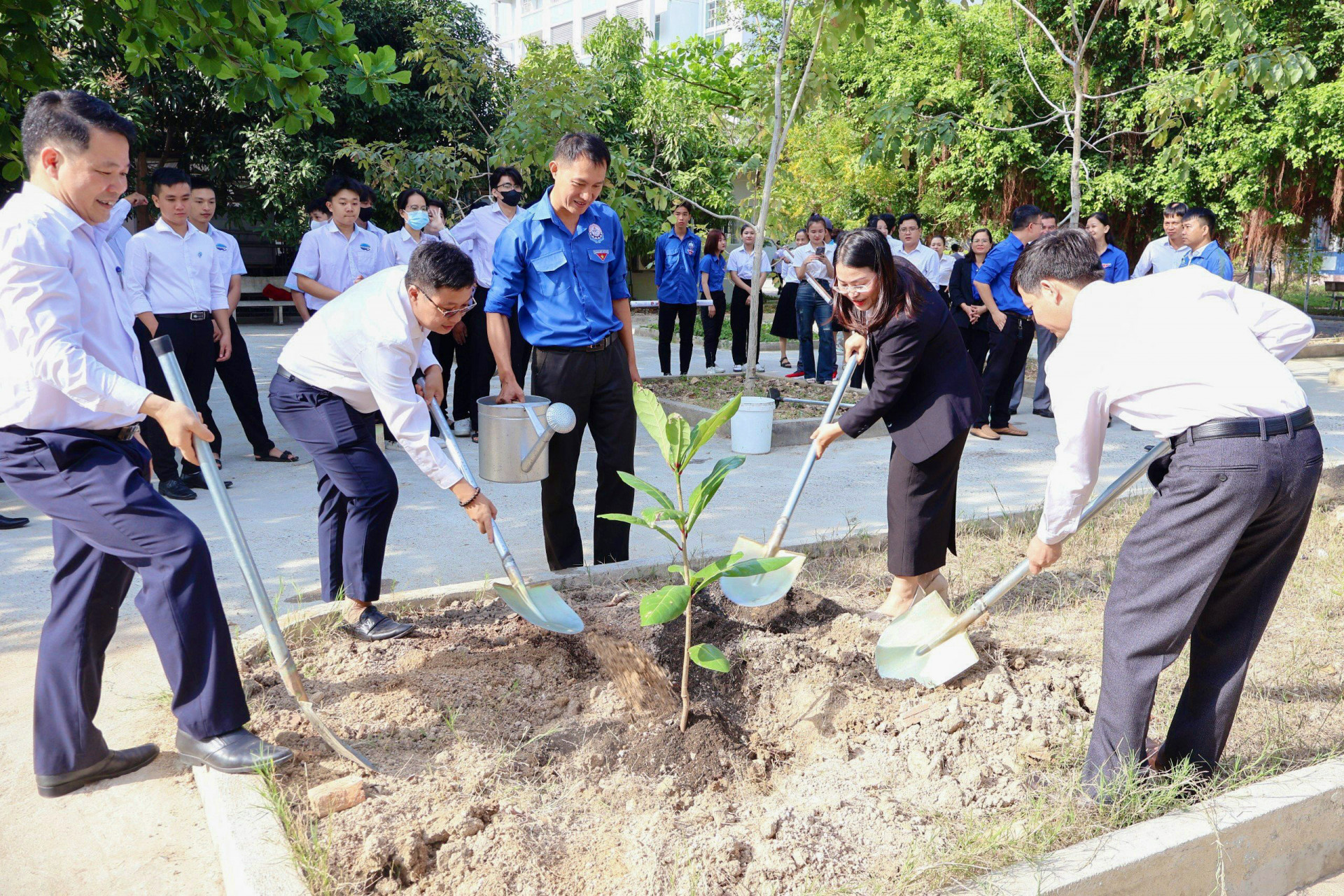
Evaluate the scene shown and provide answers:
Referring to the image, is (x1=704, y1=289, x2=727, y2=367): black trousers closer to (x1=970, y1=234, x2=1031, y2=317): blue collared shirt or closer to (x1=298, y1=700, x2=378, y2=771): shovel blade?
(x1=970, y1=234, x2=1031, y2=317): blue collared shirt

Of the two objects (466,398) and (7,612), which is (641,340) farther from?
(7,612)

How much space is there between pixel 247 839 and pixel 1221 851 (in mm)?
2393

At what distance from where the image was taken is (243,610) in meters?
4.07

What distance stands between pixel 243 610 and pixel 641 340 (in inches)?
488

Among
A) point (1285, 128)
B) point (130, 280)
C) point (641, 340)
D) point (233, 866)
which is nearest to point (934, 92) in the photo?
point (1285, 128)

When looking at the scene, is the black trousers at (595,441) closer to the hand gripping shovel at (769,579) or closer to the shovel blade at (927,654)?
the hand gripping shovel at (769,579)

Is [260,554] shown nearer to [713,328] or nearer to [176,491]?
[176,491]

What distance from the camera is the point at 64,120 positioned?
2.52m

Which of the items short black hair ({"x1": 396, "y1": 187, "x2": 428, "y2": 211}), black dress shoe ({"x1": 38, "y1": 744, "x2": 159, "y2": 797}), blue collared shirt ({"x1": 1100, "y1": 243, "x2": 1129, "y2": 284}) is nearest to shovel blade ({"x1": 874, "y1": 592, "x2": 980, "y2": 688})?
black dress shoe ({"x1": 38, "y1": 744, "x2": 159, "y2": 797})

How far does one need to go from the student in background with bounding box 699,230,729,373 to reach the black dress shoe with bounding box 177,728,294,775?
995 cm

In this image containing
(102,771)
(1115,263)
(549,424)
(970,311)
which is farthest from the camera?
(1115,263)

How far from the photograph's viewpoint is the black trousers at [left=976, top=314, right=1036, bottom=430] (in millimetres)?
7668

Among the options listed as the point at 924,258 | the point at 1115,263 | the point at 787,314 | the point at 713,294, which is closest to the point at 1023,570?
the point at 1115,263

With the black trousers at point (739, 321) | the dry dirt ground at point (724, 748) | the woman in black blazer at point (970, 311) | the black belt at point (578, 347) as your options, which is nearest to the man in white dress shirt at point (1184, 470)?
the dry dirt ground at point (724, 748)
